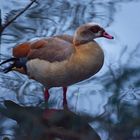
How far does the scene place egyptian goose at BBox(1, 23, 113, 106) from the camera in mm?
2357

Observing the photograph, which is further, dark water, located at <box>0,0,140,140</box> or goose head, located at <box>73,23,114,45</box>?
goose head, located at <box>73,23,114,45</box>

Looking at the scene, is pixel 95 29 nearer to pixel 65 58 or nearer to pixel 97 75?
pixel 65 58

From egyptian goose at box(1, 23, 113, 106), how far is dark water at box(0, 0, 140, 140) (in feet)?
0.34

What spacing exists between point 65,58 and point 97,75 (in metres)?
0.37

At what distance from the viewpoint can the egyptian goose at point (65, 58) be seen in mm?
2357

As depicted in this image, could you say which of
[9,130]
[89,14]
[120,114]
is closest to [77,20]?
[89,14]

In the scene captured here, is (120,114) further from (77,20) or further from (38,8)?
(38,8)

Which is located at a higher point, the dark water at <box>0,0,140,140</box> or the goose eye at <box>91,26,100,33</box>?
the goose eye at <box>91,26,100,33</box>

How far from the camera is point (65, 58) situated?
236 cm

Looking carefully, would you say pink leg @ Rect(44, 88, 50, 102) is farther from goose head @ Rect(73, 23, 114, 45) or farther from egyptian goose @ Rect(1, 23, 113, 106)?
goose head @ Rect(73, 23, 114, 45)

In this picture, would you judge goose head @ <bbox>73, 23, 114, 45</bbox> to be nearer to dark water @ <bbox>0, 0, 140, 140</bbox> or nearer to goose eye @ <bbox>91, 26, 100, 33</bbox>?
goose eye @ <bbox>91, 26, 100, 33</bbox>

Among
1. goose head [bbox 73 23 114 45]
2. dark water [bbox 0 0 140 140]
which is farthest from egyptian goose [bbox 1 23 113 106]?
dark water [bbox 0 0 140 140]

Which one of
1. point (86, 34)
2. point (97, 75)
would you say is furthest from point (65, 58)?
point (97, 75)

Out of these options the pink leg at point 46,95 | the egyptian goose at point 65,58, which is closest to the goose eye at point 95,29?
the egyptian goose at point 65,58
